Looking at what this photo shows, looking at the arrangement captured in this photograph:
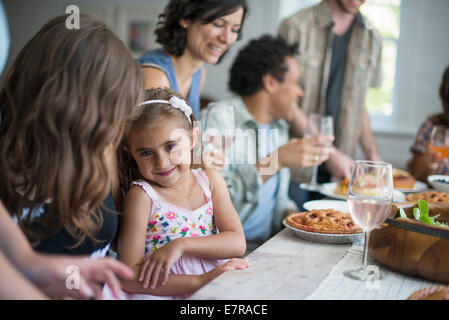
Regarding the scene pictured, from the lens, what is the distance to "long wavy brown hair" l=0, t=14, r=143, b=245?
0.91 meters

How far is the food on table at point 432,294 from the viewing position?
0.84 meters

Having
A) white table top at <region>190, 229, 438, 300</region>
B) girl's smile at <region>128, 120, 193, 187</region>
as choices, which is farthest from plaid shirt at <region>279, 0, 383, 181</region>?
white table top at <region>190, 229, 438, 300</region>

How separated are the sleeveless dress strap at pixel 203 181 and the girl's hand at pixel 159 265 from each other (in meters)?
0.31

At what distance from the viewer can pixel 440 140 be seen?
2055 mm

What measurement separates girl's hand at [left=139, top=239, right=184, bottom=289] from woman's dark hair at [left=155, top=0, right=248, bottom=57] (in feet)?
3.90

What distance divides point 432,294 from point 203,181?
0.78 meters

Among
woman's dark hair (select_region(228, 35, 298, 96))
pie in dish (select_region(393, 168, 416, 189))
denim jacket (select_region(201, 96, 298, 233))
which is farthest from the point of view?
woman's dark hair (select_region(228, 35, 298, 96))

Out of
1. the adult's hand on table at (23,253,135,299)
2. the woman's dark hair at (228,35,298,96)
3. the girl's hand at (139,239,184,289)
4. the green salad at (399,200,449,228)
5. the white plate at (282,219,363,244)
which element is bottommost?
the girl's hand at (139,239,184,289)

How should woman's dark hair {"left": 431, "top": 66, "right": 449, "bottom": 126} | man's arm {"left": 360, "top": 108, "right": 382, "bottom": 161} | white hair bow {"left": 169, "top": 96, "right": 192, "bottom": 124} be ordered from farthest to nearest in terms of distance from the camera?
man's arm {"left": 360, "top": 108, "right": 382, "bottom": 161}
woman's dark hair {"left": 431, "top": 66, "right": 449, "bottom": 126}
white hair bow {"left": 169, "top": 96, "right": 192, "bottom": 124}

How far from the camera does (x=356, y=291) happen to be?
939 millimetres

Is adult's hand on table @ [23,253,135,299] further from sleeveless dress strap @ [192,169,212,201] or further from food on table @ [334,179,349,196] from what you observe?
food on table @ [334,179,349,196]

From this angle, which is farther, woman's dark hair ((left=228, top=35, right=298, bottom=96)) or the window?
the window
